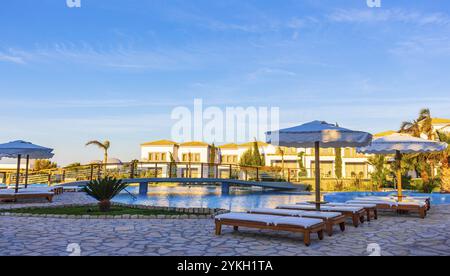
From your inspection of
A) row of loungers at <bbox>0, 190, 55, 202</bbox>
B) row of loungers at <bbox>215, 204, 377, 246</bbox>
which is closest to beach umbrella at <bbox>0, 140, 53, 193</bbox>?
row of loungers at <bbox>0, 190, 55, 202</bbox>

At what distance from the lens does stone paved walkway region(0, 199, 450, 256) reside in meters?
4.88

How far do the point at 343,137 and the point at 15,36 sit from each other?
12.8m

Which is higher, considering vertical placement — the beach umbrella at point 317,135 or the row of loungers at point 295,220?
the beach umbrella at point 317,135

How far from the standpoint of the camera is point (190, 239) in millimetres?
5785

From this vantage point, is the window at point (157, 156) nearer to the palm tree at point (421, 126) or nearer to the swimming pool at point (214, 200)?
the swimming pool at point (214, 200)

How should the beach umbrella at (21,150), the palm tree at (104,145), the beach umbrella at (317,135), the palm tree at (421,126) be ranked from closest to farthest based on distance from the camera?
the beach umbrella at (317,135), the beach umbrella at (21,150), the palm tree at (421,126), the palm tree at (104,145)

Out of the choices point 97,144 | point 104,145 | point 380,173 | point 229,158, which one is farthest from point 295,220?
point 229,158

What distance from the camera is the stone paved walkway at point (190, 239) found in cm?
488

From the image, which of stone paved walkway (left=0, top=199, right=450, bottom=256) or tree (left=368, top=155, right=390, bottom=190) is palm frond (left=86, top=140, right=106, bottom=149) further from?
stone paved walkway (left=0, top=199, right=450, bottom=256)

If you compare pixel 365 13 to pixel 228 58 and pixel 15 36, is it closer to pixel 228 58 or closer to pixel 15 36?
pixel 228 58

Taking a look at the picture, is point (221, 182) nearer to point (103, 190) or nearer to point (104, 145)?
point (103, 190)

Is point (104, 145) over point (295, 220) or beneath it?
over

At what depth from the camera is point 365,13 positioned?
12484 millimetres

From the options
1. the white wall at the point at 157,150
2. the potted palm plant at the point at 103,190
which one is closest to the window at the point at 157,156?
the white wall at the point at 157,150
